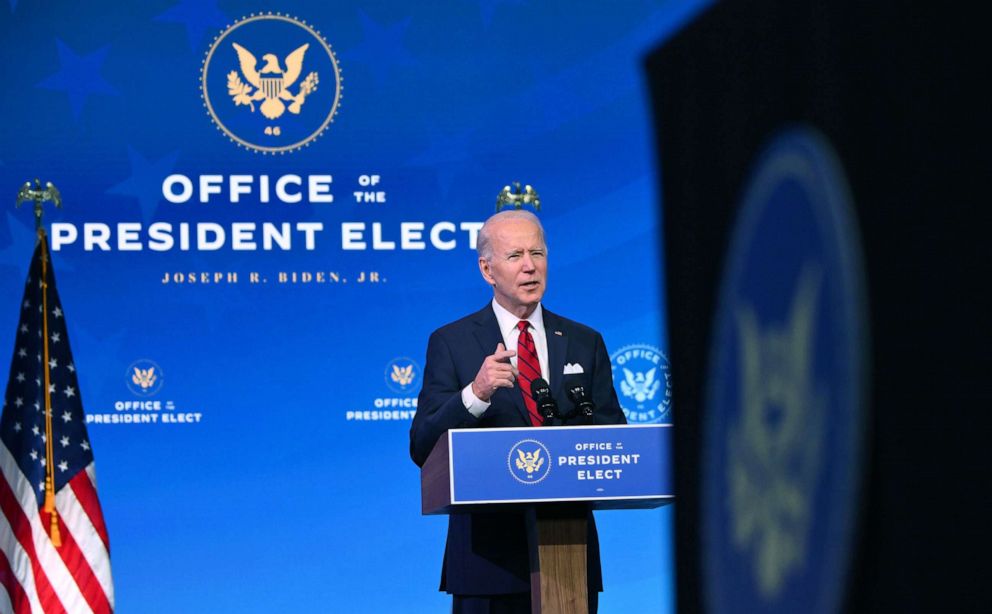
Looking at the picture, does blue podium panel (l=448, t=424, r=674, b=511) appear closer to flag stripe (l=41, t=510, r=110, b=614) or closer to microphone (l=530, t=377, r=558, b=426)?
microphone (l=530, t=377, r=558, b=426)

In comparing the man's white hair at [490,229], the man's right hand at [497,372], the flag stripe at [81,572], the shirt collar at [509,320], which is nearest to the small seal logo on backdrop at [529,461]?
the man's right hand at [497,372]

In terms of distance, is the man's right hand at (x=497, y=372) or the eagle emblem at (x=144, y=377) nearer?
the man's right hand at (x=497, y=372)

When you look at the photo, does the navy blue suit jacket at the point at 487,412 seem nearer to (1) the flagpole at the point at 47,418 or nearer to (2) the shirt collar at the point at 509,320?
(2) the shirt collar at the point at 509,320

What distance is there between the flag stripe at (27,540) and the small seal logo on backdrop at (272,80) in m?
1.73

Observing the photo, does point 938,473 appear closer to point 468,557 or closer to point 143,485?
point 468,557

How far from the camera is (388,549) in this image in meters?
4.95

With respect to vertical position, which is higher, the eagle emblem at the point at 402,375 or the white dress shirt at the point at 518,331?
the eagle emblem at the point at 402,375

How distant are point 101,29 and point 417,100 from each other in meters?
1.31

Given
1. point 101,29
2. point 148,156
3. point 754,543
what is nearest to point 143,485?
point 148,156

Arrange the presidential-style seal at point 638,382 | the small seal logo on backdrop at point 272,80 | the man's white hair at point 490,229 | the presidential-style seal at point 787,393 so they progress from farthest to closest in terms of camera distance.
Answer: the small seal logo on backdrop at point 272,80 → the presidential-style seal at point 638,382 → the man's white hair at point 490,229 → the presidential-style seal at point 787,393

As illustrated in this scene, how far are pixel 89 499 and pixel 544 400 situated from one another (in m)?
2.23

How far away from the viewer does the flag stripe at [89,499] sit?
4254 millimetres

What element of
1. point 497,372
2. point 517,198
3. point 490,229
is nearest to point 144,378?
point 517,198

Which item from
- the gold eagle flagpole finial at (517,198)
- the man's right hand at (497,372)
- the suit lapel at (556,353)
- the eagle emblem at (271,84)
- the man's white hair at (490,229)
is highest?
the eagle emblem at (271,84)
